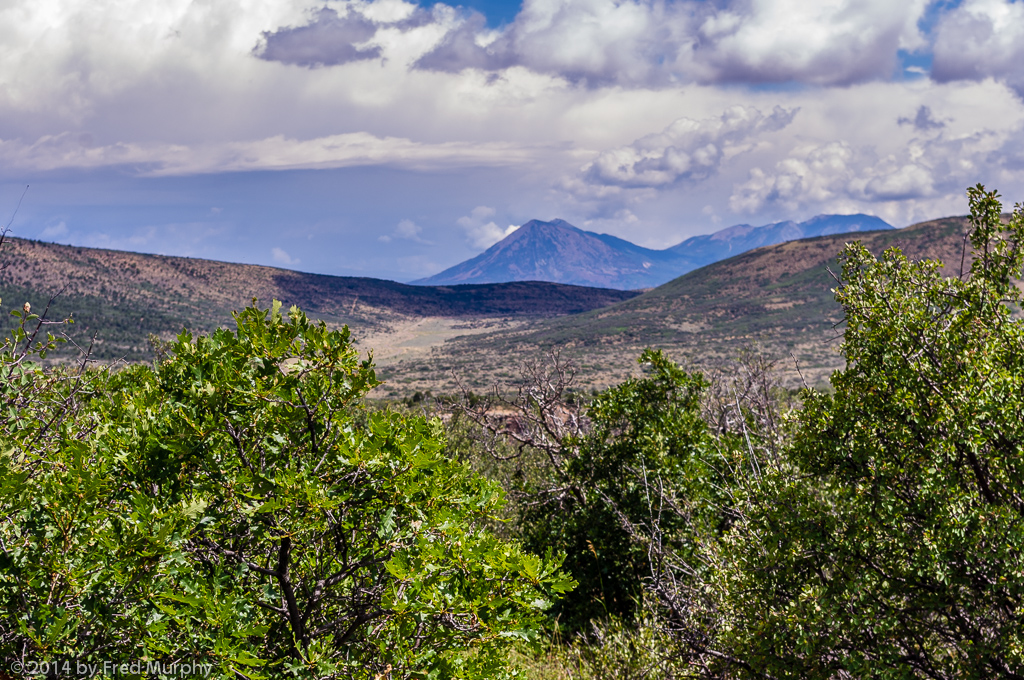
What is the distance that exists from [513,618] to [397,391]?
2806 inches

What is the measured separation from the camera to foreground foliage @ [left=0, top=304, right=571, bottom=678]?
352 cm

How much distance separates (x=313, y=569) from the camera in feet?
14.4

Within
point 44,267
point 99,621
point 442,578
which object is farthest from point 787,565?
point 44,267

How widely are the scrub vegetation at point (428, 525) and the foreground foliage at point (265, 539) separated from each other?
0.06 feet

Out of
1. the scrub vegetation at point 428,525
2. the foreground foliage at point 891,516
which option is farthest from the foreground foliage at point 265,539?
the foreground foliage at point 891,516

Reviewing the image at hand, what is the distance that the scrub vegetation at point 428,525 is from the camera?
3.64 meters

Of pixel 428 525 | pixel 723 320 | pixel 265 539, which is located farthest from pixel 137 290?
pixel 428 525

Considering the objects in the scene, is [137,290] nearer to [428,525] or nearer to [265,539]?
[265,539]

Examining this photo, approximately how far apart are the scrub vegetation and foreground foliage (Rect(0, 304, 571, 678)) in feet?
0.06

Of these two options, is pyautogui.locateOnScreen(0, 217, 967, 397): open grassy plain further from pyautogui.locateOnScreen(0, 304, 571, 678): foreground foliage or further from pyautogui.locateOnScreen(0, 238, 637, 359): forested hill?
pyautogui.locateOnScreen(0, 304, 571, 678): foreground foliage

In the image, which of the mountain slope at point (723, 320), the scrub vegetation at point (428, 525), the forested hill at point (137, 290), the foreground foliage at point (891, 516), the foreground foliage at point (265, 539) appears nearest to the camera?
the foreground foliage at point (265, 539)

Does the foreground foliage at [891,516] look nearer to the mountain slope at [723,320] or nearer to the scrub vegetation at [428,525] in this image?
the scrub vegetation at [428,525]

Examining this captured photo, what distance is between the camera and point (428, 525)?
3.94 meters

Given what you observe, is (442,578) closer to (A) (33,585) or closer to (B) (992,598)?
(A) (33,585)
